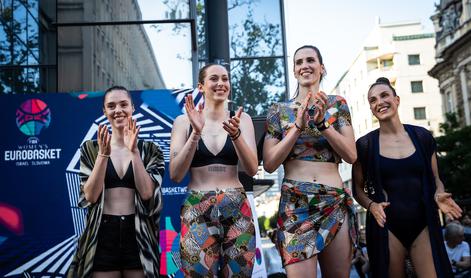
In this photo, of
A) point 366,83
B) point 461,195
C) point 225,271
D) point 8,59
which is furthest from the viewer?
point 366,83

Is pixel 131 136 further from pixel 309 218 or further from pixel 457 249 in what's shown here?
pixel 457 249

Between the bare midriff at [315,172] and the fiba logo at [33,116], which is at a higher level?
the fiba logo at [33,116]

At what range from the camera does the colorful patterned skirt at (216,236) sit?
11.3 feet

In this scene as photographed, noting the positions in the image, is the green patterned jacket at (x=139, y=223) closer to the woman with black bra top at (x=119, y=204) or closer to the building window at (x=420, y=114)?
the woman with black bra top at (x=119, y=204)

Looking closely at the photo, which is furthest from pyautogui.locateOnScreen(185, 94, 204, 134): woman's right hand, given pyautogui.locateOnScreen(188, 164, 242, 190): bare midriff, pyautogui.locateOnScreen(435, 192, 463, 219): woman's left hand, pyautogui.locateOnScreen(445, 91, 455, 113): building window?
pyautogui.locateOnScreen(445, 91, 455, 113): building window

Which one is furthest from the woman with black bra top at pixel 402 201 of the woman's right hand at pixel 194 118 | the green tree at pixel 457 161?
the green tree at pixel 457 161

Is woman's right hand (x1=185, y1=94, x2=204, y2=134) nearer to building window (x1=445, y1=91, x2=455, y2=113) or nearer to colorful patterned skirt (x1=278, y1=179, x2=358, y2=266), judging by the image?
colorful patterned skirt (x1=278, y1=179, x2=358, y2=266)

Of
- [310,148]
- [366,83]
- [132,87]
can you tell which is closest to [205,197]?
[310,148]

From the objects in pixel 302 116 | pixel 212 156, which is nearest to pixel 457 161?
Result: pixel 302 116

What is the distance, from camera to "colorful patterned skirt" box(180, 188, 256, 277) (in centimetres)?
343

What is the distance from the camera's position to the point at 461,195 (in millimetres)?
33125

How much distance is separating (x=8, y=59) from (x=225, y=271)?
559 cm

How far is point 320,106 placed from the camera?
3613 mm

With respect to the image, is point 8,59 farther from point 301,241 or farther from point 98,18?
point 301,241
